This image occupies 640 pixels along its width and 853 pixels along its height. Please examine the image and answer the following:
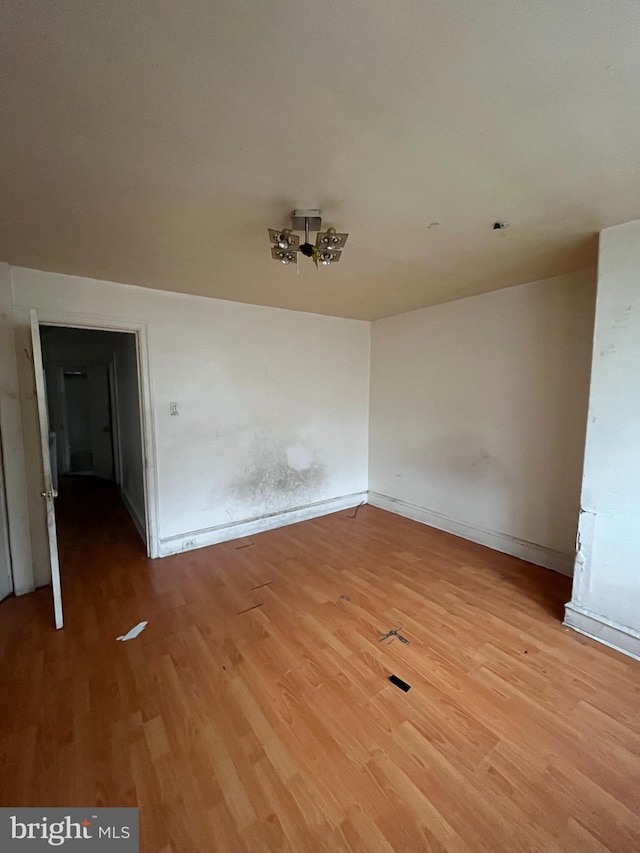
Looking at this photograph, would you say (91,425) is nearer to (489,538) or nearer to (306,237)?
(306,237)

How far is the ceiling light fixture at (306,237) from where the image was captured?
1.71 m

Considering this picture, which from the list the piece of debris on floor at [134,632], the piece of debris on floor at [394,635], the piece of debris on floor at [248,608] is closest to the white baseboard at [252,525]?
the piece of debris on floor at [134,632]

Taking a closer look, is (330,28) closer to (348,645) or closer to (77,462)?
(348,645)

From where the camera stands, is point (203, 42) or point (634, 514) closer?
point (203, 42)

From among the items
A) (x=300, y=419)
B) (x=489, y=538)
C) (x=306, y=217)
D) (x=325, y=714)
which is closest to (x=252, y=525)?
(x=300, y=419)

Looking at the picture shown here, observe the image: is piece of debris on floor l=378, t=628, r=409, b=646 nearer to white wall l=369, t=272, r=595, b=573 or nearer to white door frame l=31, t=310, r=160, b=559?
white wall l=369, t=272, r=595, b=573

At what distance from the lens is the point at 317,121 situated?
1149mm

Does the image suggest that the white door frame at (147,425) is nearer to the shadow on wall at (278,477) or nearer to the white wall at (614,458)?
the shadow on wall at (278,477)

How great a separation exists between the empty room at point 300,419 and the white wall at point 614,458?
0.05ft

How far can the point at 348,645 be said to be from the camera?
203cm

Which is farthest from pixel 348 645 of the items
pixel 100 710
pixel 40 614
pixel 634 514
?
pixel 40 614

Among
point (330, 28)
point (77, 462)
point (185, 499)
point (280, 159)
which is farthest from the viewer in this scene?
point (77, 462)

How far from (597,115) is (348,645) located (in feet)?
8.68

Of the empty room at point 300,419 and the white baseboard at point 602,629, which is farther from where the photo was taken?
the white baseboard at point 602,629
